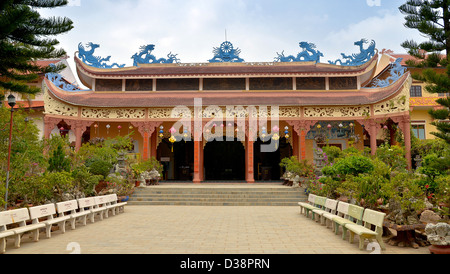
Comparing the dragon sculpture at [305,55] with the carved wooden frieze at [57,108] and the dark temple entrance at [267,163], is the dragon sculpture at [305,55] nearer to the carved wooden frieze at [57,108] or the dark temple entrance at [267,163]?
the dark temple entrance at [267,163]

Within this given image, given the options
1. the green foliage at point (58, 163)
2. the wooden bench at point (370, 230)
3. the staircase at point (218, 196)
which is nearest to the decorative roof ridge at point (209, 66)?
the staircase at point (218, 196)

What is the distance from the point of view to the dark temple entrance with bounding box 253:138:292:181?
68.0ft

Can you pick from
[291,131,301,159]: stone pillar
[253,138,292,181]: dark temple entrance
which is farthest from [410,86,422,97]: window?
[253,138,292,181]: dark temple entrance

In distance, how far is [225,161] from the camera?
21.6m

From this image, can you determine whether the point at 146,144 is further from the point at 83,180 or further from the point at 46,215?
the point at 46,215

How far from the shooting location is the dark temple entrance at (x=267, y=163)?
20741mm

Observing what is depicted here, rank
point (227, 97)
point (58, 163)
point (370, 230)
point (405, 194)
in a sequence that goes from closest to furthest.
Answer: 1. point (370, 230)
2. point (405, 194)
3. point (58, 163)
4. point (227, 97)

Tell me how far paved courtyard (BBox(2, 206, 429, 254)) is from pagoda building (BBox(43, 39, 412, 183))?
808 cm

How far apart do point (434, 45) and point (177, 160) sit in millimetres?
16560

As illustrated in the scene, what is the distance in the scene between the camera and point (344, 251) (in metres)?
5.23

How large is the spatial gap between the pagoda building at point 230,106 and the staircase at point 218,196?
3.00 metres

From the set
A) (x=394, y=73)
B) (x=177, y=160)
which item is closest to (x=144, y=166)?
(x=177, y=160)
